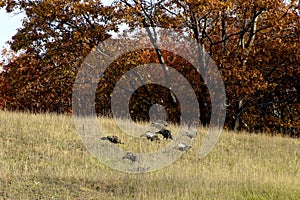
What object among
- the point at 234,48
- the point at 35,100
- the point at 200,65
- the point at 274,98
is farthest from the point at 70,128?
the point at 35,100

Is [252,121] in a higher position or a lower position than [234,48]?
lower

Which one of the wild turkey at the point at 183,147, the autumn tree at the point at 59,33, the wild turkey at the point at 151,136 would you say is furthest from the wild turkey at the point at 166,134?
the autumn tree at the point at 59,33

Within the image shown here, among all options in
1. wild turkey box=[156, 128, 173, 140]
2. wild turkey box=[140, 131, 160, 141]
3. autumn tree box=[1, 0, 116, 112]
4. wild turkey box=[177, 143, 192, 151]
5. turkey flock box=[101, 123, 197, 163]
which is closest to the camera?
turkey flock box=[101, 123, 197, 163]

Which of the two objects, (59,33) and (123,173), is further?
(59,33)

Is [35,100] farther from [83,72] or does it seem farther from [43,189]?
[43,189]

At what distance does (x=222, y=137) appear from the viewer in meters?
17.5

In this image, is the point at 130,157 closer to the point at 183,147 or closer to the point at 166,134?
the point at 183,147

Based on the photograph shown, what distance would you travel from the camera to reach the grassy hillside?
29.9ft

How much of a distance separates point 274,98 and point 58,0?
45.8ft

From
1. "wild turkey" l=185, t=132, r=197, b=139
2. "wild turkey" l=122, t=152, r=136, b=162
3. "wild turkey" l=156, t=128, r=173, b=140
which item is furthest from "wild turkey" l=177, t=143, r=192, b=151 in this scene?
"wild turkey" l=122, t=152, r=136, b=162

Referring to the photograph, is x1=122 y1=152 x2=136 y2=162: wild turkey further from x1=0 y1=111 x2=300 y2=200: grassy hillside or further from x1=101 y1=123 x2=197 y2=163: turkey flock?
x1=0 y1=111 x2=300 y2=200: grassy hillside

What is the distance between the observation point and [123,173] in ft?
36.6

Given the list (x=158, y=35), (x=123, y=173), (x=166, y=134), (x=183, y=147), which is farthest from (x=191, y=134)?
(x=158, y=35)

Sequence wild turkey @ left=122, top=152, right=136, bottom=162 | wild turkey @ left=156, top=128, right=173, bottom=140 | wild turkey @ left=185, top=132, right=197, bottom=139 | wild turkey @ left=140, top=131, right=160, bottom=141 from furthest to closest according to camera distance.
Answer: wild turkey @ left=185, top=132, right=197, bottom=139, wild turkey @ left=156, top=128, right=173, bottom=140, wild turkey @ left=140, top=131, right=160, bottom=141, wild turkey @ left=122, top=152, right=136, bottom=162
